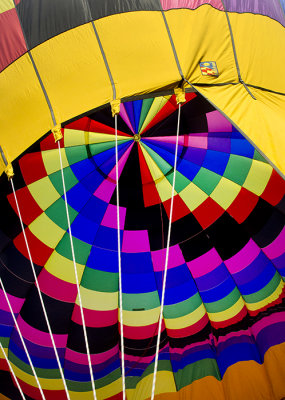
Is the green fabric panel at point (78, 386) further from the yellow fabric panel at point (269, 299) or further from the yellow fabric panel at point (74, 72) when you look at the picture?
the yellow fabric panel at point (74, 72)

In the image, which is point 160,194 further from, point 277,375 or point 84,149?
point 277,375

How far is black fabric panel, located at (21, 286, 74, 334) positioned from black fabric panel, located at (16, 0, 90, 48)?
2360 mm

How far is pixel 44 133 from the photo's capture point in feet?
6.56

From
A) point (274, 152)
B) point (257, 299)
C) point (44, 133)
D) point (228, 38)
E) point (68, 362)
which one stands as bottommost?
point (68, 362)

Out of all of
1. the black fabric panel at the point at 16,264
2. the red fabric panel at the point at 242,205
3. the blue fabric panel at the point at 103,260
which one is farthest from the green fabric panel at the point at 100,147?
the red fabric panel at the point at 242,205

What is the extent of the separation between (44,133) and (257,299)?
260 cm

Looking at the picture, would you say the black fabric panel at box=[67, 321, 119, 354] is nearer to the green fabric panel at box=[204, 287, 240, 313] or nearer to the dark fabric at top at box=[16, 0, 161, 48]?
the green fabric panel at box=[204, 287, 240, 313]

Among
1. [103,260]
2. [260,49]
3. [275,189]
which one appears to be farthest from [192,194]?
[260,49]

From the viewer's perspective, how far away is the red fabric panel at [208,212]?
142 inches

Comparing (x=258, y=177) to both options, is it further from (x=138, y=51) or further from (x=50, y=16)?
(x=50, y=16)

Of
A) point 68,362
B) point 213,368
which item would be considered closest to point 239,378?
point 213,368

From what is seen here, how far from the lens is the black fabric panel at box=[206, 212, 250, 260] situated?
142 inches

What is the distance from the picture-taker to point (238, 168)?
3.50 metres

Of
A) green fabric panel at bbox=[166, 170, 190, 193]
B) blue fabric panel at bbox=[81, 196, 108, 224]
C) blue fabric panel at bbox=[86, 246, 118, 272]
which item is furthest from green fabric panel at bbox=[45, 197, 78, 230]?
green fabric panel at bbox=[166, 170, 190, 193]
